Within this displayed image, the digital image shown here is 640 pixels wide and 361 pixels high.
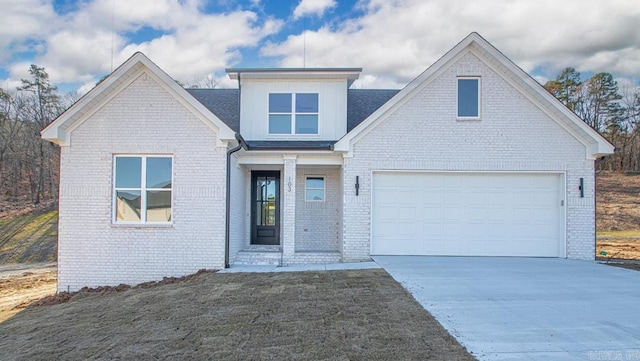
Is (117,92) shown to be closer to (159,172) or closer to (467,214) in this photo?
(159,172)

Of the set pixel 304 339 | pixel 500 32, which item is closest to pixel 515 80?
pixel 500 32

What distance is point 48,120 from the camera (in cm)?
3111

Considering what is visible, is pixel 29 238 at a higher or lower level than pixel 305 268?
lower

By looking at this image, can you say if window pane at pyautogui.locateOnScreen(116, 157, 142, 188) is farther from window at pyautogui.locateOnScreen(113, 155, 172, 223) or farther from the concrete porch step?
the concrete porch step

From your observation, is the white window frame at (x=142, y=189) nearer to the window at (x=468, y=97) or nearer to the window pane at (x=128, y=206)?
the window pane at (x=128, y=206)

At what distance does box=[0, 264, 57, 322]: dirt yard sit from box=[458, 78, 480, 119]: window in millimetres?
11707

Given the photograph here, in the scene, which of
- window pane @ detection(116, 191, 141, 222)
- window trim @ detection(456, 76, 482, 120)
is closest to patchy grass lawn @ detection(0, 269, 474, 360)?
window pane @ detection(116, 191, 141, 222)

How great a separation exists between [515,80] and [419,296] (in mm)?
7388

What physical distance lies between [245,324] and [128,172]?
6.40 metres

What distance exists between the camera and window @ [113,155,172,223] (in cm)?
1055

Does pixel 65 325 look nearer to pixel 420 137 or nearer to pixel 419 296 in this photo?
pixel 419 296

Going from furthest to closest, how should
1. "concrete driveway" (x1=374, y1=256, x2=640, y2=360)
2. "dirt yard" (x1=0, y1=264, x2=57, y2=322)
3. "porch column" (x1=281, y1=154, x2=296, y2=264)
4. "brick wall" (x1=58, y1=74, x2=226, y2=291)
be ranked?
"porch column" (x1=281, y1=154, x2=296, y2=264) < "brick wall" (x1=58, y1=74, x2=226, y2=291) < "dirt yard" (x1=0, y1=264, x2=57, y2=322) < "concrete driveway" (x1=374, y1=256, x2=640, y2=360)

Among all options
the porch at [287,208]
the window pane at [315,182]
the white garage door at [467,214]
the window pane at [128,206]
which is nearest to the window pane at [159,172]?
the window pane at [128,206]

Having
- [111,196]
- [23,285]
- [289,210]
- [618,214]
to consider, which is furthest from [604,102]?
[23,285]
